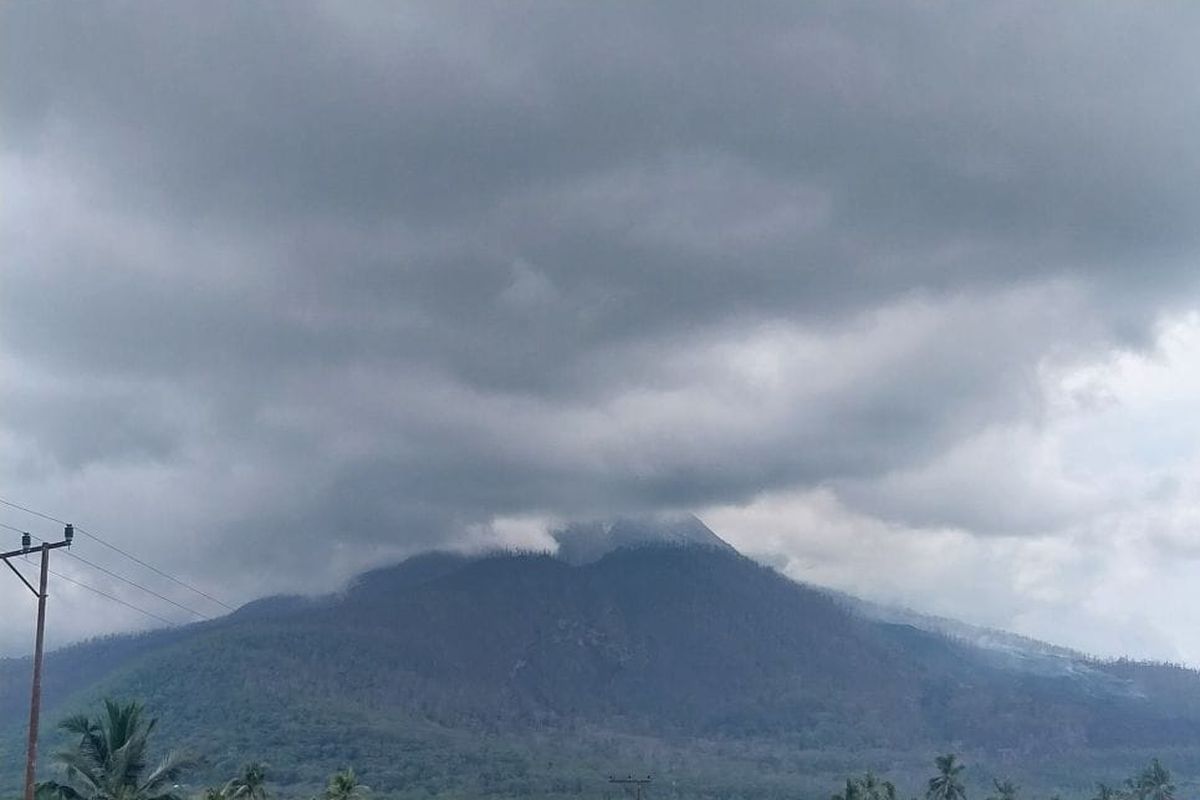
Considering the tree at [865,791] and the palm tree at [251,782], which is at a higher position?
the palm tree at [251,782]

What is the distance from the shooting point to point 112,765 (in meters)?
54.9

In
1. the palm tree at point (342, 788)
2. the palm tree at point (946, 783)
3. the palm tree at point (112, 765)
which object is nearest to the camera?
the palm tree at point (112, 765)

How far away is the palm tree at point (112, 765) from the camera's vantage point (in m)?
54.5

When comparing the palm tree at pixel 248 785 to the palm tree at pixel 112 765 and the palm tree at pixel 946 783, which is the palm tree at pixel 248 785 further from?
the palm tree at pixel 946 783

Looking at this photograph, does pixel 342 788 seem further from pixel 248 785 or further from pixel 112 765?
pixel 112 765

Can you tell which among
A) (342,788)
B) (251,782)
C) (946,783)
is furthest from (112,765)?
(946,783)

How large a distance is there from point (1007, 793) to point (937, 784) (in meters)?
22.4

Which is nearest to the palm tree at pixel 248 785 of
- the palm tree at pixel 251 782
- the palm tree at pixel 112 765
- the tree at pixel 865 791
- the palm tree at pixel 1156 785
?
the palm tree at pixel 251 782

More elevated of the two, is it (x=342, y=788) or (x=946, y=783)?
(x=342, y=788)

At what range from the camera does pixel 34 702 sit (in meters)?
50.6

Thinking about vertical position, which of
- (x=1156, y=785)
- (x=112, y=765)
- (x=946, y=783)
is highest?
(x=112, y=765)

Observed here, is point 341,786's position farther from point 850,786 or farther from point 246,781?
point 850,786

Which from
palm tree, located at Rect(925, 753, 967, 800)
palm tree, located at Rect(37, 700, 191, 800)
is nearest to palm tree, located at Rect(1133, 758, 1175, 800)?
palm tree, located at Rect(925, 753, 967, 800)

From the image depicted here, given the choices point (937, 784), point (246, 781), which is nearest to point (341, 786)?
point (246, 781)
